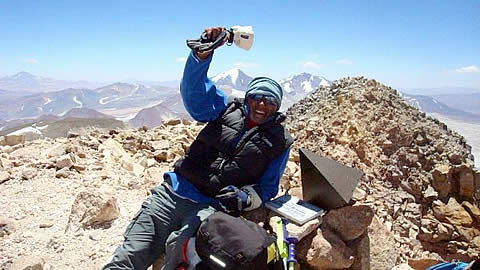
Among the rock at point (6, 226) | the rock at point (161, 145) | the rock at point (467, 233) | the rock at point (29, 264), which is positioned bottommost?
the rock at point (467, 233)

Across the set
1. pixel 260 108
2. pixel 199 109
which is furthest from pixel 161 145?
pixel 260 108

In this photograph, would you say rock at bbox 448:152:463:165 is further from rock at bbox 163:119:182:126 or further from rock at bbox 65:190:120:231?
rock at bbox 65:190:120:231

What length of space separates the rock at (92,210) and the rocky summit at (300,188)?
1 centimetres

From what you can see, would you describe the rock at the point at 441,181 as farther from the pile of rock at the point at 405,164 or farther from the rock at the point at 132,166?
the rock at the point at 132,166

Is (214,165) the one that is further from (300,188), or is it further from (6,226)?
(6,226)

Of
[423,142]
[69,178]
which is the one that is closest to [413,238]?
[423,142]

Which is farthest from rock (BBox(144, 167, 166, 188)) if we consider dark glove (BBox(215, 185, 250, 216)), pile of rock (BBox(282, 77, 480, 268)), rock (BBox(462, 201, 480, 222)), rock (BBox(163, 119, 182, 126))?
rock (BBox(462, 201, 480, 222))

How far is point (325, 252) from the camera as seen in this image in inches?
133

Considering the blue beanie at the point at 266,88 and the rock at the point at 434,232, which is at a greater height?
the blue beanie at the point at 266,88

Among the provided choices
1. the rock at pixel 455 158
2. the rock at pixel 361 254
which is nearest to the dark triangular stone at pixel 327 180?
the rock at pixel 361 254

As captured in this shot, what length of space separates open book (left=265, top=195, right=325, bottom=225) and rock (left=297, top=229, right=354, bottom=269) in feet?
0.68

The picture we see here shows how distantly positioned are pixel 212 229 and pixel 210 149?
1097 millimetres

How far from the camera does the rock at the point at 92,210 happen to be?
14.5 feet

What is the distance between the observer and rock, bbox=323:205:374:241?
355 cm
